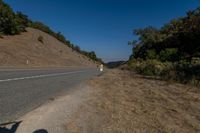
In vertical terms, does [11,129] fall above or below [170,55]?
below

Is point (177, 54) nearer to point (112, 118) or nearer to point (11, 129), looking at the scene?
point (112, 118)

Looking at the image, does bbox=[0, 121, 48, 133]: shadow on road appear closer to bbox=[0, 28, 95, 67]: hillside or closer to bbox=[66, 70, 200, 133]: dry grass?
bbox=[66, 70, 200, 133]: dry grass

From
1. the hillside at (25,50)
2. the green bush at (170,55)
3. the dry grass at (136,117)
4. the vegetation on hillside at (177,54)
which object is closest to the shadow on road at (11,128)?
the dry grass at (136,117)

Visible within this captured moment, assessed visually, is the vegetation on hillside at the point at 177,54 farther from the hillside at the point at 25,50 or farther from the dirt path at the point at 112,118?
the hillside at the point at 25,50

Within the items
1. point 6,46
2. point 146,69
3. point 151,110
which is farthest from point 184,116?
point 6,46

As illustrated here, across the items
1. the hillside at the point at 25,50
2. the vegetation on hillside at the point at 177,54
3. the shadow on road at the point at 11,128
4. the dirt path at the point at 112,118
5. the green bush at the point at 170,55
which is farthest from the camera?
the hillside at the point at 25,50

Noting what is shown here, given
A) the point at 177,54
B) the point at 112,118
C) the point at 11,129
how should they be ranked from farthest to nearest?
the point at 177,54, the point at 112,118, the point at 11,129

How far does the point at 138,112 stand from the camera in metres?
7.35

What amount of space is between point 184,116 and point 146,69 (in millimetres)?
19993

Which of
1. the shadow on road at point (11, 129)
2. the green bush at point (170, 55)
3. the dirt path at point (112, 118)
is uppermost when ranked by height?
the green bush at point (170, 55)

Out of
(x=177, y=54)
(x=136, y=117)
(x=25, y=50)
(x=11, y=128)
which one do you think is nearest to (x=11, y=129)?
(x=11, y=128)

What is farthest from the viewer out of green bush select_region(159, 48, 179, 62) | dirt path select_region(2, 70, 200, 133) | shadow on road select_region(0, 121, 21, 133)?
green bush select_region(159, 48, 179, 62)

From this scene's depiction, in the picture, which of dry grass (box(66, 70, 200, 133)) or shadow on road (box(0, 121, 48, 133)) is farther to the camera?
dry grass (box(66, 70, 200, 133))

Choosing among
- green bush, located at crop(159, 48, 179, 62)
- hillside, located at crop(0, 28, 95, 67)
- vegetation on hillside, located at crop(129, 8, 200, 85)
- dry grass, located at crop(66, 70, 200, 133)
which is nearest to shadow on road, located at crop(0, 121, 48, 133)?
dry grass, located at crop(66, 70, 200, 133)
